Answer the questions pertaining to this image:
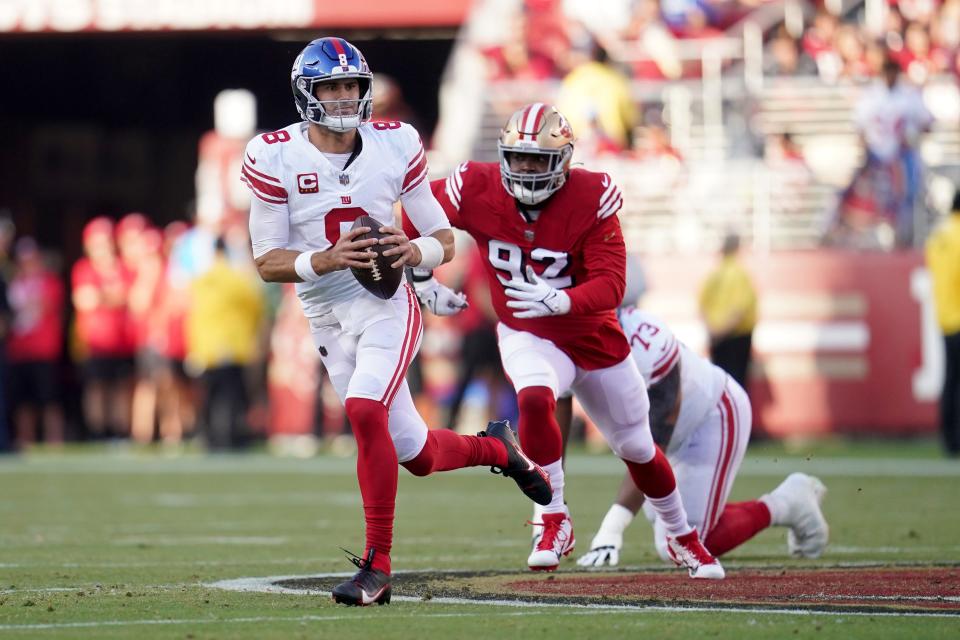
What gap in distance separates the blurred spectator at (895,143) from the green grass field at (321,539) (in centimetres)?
217

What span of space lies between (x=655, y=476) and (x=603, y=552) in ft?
2.04

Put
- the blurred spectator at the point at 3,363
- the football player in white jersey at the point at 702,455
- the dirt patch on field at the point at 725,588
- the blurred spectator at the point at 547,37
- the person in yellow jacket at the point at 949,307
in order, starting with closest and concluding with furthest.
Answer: the dirt patch on field at the point at 725,588, the football player in white jersey at the point at 702,455, the person in yellow jacket at the point at 949,307, the blurred spectator at the point at 3,363, the blurred spectator at the point at 547,37

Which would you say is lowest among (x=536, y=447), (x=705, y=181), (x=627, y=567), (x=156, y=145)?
(x=627, y=567)

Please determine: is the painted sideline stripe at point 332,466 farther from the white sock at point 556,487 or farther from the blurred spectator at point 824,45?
the white sock at point 556,487

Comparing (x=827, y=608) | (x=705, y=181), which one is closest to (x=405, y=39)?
(x=705, y=181)

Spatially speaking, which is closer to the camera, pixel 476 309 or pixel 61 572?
pixel 61 572

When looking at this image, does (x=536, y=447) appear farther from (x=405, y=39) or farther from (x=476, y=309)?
(x=405, y=39)

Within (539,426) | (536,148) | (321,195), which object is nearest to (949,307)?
(539,426)

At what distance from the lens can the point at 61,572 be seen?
6574mm

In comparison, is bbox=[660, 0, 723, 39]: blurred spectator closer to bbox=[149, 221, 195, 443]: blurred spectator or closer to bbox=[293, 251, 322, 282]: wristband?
bbox=[149, 221, 195, 443]: blurred spectator

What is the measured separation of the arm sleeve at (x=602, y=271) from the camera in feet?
20.6

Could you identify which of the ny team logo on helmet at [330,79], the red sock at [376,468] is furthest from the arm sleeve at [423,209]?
the red sock at [376,468]

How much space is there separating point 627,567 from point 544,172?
1586 millimetres

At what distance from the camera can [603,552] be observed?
23.0ft
